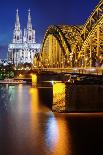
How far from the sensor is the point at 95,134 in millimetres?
32094

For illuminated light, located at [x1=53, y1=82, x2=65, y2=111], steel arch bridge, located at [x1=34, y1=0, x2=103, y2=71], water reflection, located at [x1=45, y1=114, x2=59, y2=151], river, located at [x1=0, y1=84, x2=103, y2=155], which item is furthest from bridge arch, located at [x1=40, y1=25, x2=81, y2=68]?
water reflection, located at [x1=45, y1=114, x2=59, y2=151]

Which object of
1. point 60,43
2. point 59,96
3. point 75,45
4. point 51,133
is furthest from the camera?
point 60,43

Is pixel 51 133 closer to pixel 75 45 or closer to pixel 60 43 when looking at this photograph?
pixel 75 45

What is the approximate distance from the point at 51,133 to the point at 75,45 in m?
87.0

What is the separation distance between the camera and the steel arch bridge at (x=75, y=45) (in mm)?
97494

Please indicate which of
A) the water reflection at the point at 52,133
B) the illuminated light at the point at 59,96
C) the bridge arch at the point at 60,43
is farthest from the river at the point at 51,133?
the bridge arch at the point at 60,43

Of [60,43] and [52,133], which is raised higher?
[60,43]

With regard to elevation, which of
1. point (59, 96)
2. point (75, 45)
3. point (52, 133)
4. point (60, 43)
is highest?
point (60, 43)

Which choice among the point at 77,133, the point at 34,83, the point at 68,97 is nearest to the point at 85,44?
the point at 34,83

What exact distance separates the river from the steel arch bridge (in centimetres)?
4362

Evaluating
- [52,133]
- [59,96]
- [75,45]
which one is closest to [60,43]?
[75,45]

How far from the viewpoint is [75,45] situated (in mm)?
119188

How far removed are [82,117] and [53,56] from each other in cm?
11770

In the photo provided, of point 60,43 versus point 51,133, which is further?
point 60,43
